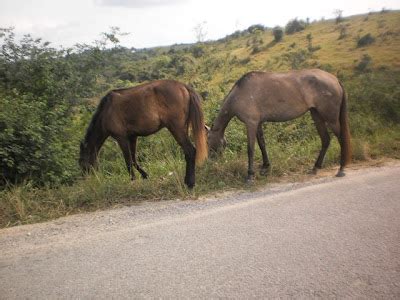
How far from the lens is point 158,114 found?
20.8 ft

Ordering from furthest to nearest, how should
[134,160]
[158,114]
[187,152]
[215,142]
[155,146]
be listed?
1. [155,146]
2. [134,160]
3. [215,142]
4. [158,114]
5. [187,152]

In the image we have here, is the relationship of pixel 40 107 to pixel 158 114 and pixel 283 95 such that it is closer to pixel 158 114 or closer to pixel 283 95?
pixel 158 114

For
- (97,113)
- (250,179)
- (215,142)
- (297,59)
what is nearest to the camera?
A: (250,179)

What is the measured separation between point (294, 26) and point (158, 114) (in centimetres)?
4681

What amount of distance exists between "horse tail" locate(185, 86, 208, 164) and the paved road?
126 cm

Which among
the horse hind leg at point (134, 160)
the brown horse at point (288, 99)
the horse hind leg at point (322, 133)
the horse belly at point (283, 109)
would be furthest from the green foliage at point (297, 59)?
the horse hind leg at point (134, 160)

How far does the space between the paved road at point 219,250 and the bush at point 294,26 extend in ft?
151

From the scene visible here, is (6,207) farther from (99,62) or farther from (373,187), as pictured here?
(99,62)

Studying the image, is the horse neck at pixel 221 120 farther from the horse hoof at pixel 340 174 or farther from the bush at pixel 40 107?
the bush at pixel 40 107

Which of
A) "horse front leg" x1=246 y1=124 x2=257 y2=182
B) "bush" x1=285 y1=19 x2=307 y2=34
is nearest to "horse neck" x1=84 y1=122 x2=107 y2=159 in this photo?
"horse front leg" x1=246 y1=124 x2=257 y2=182

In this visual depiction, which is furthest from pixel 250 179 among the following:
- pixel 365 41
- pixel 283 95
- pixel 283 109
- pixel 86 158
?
pixel 365 41

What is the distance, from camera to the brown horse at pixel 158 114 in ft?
20.5

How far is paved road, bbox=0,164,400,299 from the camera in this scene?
304 cm

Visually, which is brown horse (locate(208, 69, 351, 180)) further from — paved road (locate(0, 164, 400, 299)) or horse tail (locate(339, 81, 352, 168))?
paved road (locate(0, 164, 400, 299))
